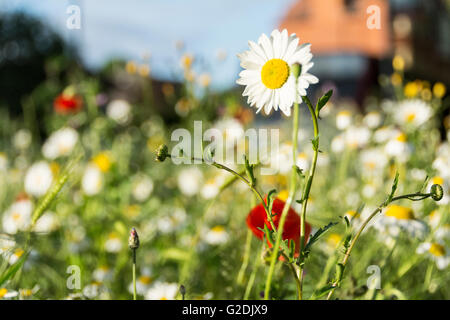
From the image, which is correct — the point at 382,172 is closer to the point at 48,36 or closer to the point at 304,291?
the point at 304,291

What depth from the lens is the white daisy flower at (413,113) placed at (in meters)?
1.17

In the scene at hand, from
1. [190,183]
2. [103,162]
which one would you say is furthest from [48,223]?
[190,183]

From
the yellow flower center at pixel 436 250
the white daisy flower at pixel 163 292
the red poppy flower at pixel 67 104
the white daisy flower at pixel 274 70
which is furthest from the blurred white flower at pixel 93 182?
the white daisy flower at pixel 274 70

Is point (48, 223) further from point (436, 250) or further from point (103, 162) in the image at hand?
point (436, 250)

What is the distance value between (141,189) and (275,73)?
3.65 feet

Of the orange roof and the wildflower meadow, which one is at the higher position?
the orange roof

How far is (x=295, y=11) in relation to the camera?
10734mm

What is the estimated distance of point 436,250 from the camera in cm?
76

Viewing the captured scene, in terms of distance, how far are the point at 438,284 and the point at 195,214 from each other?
710 millimetres

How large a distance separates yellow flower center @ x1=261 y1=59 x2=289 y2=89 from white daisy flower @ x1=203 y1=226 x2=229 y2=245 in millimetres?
700

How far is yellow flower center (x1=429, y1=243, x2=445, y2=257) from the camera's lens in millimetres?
755

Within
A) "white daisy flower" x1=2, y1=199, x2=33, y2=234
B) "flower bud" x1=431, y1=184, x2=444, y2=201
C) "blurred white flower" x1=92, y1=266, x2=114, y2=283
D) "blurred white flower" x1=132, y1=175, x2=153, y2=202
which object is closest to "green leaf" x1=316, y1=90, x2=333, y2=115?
"flower bud" x1=431, y1=184, x2=444, y2=201

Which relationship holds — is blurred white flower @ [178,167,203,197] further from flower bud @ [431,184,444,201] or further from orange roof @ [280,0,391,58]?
orange roof @ [280,0,391,58]

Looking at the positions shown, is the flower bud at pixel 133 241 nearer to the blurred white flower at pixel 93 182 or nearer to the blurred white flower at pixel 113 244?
the blurred white flower at pixel 113 244
